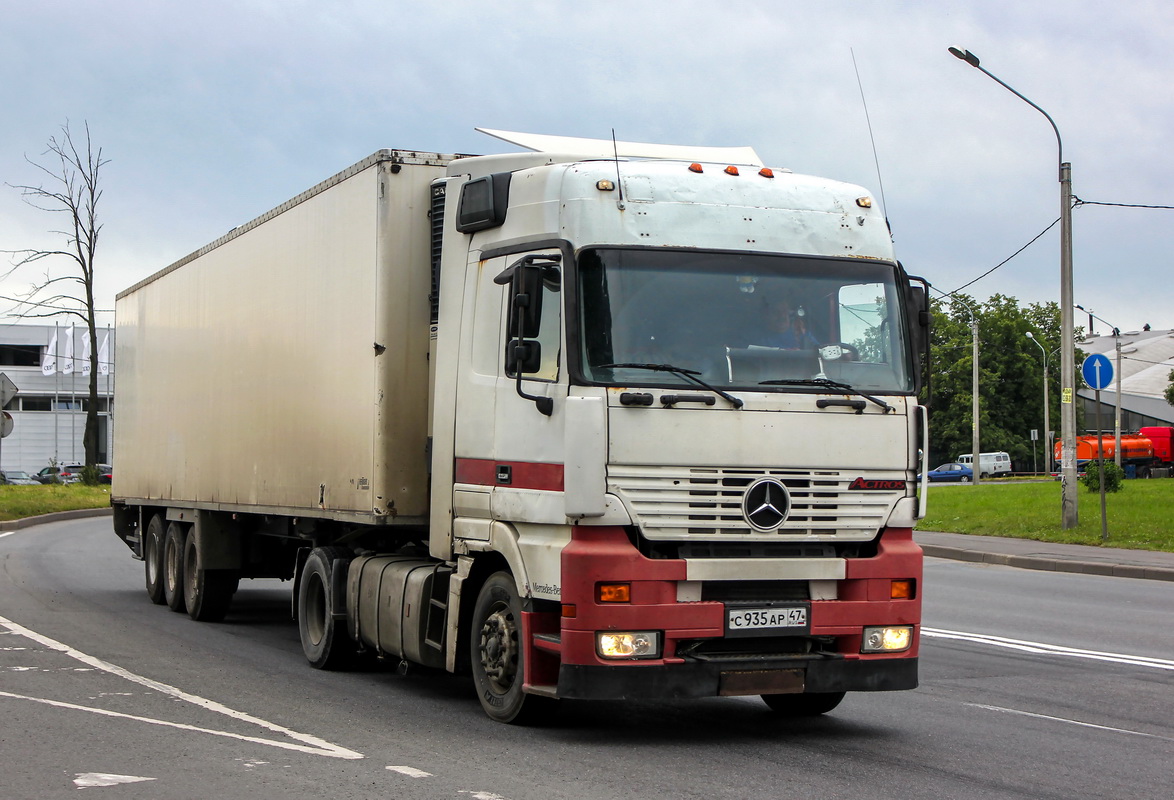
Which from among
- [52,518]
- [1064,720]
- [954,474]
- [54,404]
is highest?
[54,404]

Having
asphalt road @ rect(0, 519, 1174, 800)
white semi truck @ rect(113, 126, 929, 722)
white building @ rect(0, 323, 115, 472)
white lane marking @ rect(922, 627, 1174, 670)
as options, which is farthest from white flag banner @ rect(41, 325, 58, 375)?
white semi truck @ rect(113, 126, 929, 722)

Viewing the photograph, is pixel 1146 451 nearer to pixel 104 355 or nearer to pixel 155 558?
pixel 104 355

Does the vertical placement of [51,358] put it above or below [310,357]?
above

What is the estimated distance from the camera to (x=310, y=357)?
10961 millimetres

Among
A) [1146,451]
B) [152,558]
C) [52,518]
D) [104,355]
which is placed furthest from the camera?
[104,355]

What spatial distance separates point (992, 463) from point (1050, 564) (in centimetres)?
6180

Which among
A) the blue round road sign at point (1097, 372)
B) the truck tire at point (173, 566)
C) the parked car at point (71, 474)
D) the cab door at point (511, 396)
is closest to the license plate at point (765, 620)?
the cab door at point (511, 396)

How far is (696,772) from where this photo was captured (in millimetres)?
6770

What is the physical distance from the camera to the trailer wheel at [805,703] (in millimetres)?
8594

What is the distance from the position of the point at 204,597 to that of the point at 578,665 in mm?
7724

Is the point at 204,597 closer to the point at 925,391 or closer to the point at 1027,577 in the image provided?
the point at 925,391

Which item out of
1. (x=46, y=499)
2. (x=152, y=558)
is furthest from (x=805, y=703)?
(x=46, y=499)

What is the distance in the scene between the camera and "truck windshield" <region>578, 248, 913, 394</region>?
24.6 feet

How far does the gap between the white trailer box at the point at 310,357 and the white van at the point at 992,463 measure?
70.0 meters
